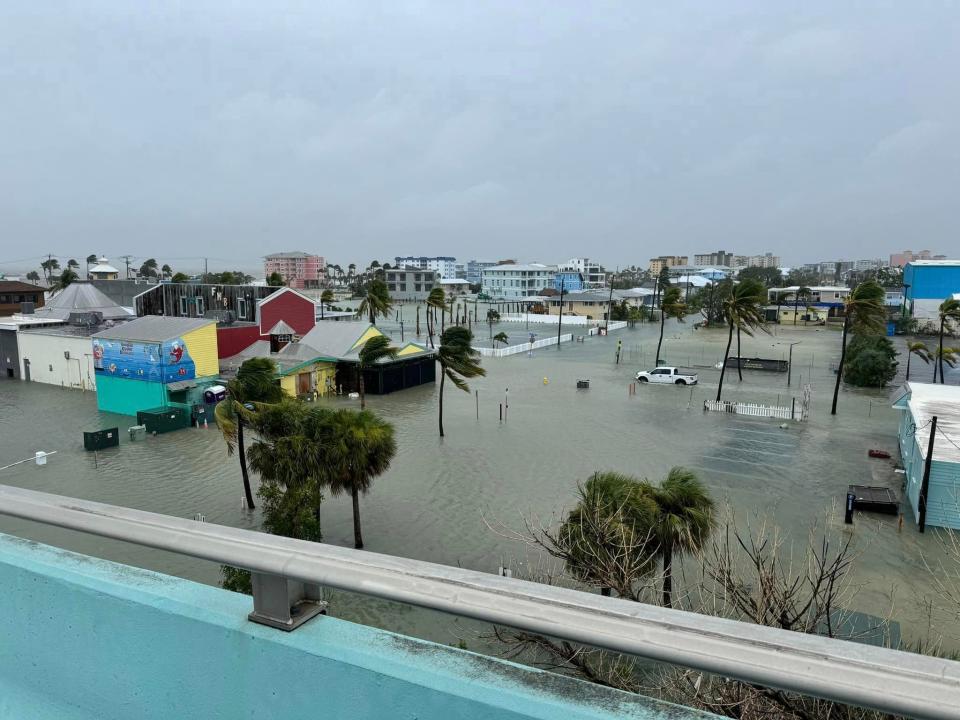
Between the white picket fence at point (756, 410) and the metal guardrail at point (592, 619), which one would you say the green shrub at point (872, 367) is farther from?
the metal guardrail at point (592, 619)

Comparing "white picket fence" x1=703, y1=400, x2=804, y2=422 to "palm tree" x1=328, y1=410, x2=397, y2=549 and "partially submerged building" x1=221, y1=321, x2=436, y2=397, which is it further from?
"palm tree" x1=328, y1=410, x2=397, y2=549

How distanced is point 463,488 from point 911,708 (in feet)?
55.2

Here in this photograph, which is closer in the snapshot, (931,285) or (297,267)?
(931,285)

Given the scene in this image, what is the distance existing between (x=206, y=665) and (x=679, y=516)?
9115 millimetres

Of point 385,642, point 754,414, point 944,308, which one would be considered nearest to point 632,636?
point 385,642

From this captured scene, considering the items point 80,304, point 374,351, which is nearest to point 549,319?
point 80,304

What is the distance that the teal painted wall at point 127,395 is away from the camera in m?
26.0

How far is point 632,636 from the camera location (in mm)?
1340

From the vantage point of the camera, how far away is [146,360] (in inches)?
1029

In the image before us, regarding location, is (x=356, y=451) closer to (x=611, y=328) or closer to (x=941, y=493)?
(x=941, y=493)

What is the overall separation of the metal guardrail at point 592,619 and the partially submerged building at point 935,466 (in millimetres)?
16516

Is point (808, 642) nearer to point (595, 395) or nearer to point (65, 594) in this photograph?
point (65, 594)

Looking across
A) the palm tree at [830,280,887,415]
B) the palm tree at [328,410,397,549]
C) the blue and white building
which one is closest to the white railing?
the blue and white building

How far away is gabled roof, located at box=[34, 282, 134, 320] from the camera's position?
4122cm
